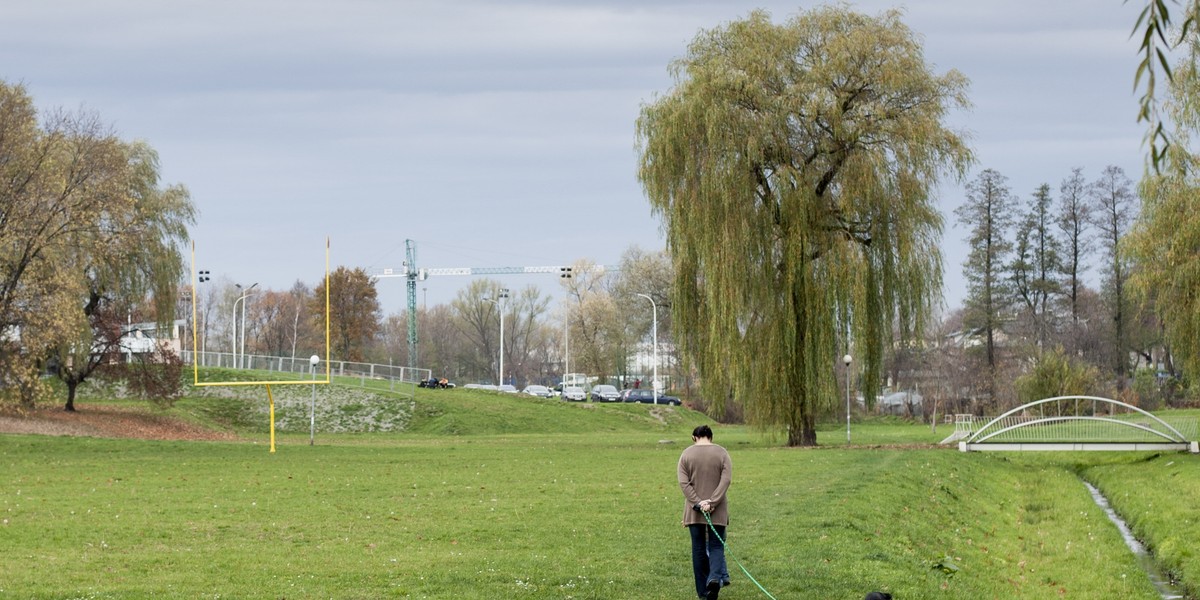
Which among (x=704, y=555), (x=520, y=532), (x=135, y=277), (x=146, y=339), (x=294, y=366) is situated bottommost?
(x=520, y=532)

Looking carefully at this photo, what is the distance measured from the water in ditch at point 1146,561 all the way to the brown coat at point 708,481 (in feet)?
24.1

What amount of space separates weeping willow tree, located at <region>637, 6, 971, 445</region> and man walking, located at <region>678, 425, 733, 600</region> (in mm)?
27770

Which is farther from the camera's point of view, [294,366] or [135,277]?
[294,366]

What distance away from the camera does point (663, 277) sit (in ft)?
361

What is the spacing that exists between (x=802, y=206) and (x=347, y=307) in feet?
253

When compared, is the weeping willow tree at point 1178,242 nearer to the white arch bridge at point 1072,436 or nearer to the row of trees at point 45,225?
the white arch bridge at point 1072,436

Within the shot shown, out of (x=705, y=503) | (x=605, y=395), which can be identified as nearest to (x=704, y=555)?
(x=705, y=503)

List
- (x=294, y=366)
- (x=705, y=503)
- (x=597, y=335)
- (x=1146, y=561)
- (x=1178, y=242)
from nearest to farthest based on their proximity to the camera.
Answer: (x=705, y=503)
(x=1146, y=561)
(x=1178, y=242)
(x=294, y=366)
(x=597, y=335)

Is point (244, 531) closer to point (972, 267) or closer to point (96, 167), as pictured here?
point (96, 167)

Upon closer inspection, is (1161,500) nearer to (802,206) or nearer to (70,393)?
(802,206)

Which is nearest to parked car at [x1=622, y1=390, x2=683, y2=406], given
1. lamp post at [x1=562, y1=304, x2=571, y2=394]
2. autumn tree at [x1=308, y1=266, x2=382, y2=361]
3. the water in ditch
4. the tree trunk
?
lamp post at [x1=562, y1=304, x2=571, y2=394]

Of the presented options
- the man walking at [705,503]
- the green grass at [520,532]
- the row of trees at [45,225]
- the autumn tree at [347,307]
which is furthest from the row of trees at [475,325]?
the man walking at [705,503]

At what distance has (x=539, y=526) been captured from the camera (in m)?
19.9

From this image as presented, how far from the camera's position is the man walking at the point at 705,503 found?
545 inches
